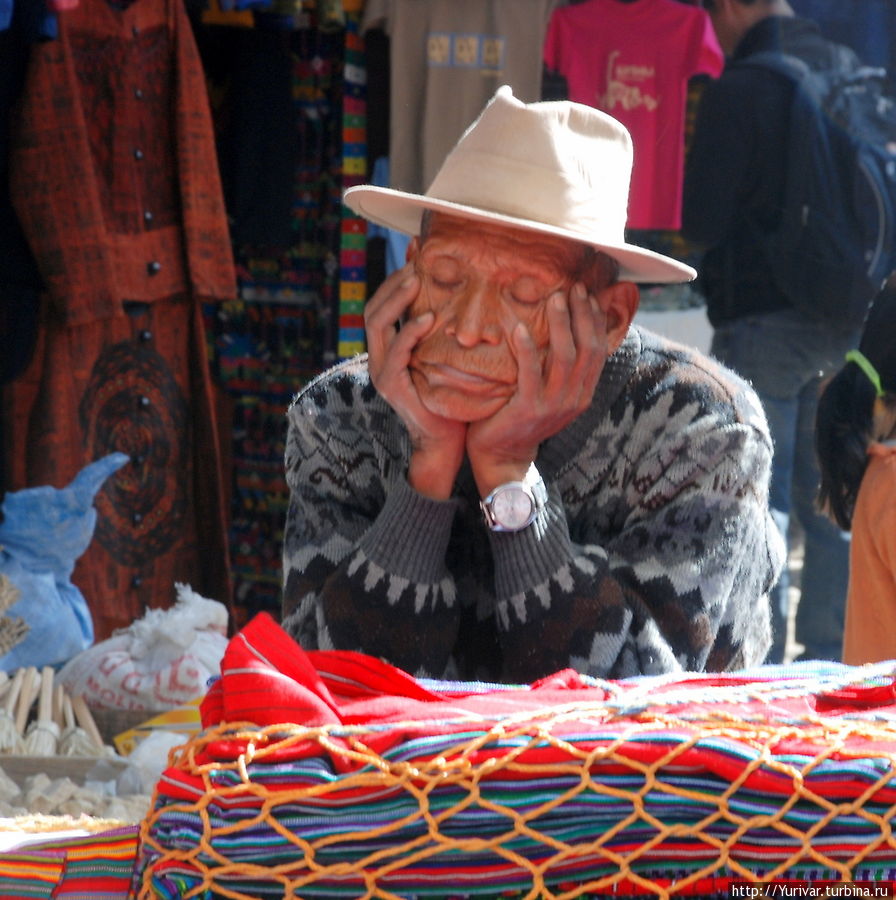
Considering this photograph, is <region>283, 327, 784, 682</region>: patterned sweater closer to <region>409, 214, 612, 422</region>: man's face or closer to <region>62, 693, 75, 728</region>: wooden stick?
<region>409, 214, 612, 422</region>: man's face

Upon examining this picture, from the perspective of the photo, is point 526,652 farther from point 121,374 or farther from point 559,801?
point 121,374

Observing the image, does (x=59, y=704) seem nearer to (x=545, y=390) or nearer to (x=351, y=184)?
(x=545, y=390)

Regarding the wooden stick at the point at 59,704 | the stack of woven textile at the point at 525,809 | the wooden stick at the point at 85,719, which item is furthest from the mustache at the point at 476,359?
the wooden stick at the point at 59,704

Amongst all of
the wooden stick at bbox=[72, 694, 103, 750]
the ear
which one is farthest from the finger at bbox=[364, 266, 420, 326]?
the wooden stick at bbox=[72, 694, 103, 750]

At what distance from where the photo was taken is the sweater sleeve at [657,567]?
2.24 metres

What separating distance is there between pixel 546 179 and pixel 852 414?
5.91 ft

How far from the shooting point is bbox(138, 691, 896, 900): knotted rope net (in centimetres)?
131

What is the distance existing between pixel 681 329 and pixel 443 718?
4168 mm

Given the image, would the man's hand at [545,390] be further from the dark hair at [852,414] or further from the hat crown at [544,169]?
the dark hair at [852,414]

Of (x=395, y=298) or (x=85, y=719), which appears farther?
(x=85, y=719)

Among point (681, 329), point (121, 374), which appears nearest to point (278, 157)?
point (121, 374)

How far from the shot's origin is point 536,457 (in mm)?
2504

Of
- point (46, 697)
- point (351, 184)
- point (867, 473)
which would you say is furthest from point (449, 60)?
point (46, 697)

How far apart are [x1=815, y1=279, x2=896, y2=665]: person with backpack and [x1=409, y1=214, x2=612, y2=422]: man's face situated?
5.07 feet
